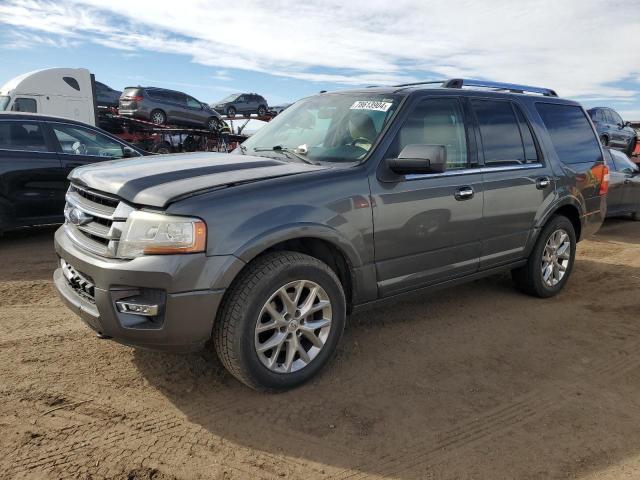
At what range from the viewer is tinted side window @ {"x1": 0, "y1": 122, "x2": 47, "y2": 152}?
21.2 feet

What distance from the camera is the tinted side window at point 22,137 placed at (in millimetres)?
6477

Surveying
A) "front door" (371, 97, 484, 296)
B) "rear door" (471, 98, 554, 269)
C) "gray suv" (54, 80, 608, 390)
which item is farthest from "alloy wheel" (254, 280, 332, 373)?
"rear door" (471, 98, 554, 269)

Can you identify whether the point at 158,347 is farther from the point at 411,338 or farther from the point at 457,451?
the point at 411,338

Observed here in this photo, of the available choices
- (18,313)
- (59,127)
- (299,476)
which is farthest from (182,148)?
(299,476)

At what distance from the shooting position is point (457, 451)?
106 inches

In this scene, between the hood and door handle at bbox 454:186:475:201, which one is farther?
door handle at bbox 454:186:475:201

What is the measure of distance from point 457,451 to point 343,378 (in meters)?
0.91

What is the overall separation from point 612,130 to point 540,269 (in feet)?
57.7

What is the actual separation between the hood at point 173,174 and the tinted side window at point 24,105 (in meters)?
13.7

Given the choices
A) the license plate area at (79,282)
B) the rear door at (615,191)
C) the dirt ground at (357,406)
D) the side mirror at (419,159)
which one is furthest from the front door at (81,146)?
the rear door at (615,191)

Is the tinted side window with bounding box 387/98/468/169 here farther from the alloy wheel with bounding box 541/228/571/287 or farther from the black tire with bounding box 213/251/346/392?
the alloy wheel with bounding box 541/228/571/287

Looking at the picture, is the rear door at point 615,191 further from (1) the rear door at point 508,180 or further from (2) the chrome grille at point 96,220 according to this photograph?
(2) the chrome grille at point 96,220

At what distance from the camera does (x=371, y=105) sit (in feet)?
12.7

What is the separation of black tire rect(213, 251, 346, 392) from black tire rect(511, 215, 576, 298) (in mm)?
2586
